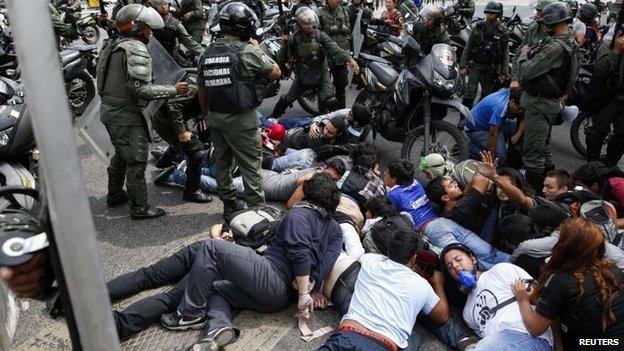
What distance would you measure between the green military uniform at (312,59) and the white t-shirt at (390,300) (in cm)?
362

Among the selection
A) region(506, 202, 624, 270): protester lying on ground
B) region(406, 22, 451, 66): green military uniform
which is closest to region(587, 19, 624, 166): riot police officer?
region(406, 22, 451, 66): green military uniform

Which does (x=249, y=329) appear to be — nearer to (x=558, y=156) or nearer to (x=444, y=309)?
(x=444, y=309)

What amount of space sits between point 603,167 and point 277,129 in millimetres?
3130

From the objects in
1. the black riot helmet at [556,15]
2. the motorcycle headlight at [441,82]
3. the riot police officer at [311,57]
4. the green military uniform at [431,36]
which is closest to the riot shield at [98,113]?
the riot police officer at [311,57]

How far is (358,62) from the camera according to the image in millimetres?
6785

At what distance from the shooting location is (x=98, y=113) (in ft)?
14.0

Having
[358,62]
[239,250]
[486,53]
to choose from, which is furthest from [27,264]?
[486,53]

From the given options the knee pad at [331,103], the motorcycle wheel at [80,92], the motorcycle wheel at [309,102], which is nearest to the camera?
the knee pad at [331,103]

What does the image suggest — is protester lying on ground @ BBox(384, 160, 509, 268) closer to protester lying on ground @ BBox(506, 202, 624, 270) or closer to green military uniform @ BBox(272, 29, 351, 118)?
protester lying on ground @ BBox(506, 202, 624, 270)

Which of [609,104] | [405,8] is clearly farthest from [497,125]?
[405,8]

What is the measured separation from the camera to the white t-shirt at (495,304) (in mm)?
2727

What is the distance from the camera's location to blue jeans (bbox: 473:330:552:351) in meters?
2.60

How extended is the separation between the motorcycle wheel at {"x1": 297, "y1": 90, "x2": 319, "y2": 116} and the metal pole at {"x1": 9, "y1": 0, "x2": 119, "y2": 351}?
5954 millimetres

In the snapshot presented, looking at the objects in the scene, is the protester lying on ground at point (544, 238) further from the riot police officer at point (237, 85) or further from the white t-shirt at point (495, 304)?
the riot police officer at point (237, 85)
